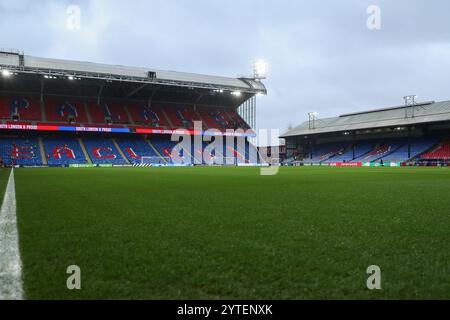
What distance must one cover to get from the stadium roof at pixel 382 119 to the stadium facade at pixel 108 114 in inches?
534

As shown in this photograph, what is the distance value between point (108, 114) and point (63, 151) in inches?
375

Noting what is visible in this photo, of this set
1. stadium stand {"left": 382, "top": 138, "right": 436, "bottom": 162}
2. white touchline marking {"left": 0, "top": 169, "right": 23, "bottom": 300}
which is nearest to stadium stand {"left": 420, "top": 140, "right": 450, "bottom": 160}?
stadium stand {"left": 382, "top": 138, "right": 436, "bottom": 162}

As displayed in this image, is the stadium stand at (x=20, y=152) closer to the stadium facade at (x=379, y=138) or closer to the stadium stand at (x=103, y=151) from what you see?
the stadium stand at (x=103, y=151)

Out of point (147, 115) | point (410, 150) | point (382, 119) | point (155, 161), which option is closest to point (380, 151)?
point (410, 150)

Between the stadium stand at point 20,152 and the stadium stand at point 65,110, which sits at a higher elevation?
the stadium stand at point 65,110

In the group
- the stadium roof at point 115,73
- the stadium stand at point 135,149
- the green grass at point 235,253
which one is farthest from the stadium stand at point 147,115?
the green grass at point 235,253

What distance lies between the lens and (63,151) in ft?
159

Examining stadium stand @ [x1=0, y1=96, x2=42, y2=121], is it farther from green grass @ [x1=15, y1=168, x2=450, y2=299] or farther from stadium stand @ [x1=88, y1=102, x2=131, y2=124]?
green grass @ [x1=15, y1=168, x2=450, y2=299]

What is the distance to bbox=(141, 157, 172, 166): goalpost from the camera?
51.1 meters

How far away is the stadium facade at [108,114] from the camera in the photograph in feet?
153

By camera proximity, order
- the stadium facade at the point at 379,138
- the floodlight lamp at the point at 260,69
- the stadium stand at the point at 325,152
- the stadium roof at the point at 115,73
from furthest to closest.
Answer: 1. the stadium stand at the point at 325,152
2. the floodlight lamp at the point at 260,69
3. the stadium facade at the point at 379,138
4. the stadium roof at the point at 115,73

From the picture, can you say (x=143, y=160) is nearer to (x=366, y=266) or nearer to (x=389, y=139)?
(x=389, y=139)

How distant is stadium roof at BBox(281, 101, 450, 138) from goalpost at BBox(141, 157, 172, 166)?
27.7 meters

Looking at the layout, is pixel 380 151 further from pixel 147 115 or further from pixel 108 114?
pixel 108 114
